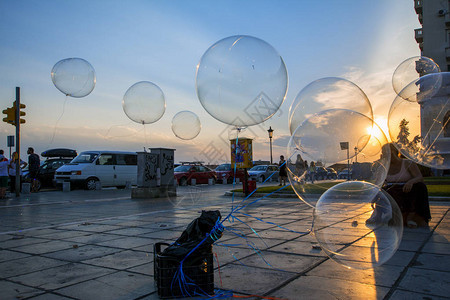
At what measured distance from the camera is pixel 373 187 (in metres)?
3.84

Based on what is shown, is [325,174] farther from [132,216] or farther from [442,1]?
[442,1]

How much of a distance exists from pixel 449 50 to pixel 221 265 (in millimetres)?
45733

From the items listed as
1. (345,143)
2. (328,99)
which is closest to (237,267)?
(345,143)

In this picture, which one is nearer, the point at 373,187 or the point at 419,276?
the point at 419,276

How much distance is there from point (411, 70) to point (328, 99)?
353cm

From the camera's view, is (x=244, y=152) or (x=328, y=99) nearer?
(x=328, y=99)

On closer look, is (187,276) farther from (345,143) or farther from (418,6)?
(418,6)

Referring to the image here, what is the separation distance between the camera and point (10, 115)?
14.6 meters

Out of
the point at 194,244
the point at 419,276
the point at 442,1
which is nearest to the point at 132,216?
the point at 194,244

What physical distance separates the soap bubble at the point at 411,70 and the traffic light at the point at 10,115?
47.6 ft

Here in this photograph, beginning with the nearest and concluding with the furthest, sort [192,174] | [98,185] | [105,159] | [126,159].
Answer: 1. [98,185]
2. [105,159]
3. [126,159]
4. [192,174]

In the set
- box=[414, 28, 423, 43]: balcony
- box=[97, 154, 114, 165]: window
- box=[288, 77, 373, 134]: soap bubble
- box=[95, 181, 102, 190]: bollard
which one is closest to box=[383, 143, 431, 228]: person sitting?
box=[288, 77, 373, 134]: soap bubble

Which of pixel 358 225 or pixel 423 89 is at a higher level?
pixel 423 89

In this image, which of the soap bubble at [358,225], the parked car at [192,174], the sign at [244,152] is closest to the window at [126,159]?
the parked car at [192,174]
